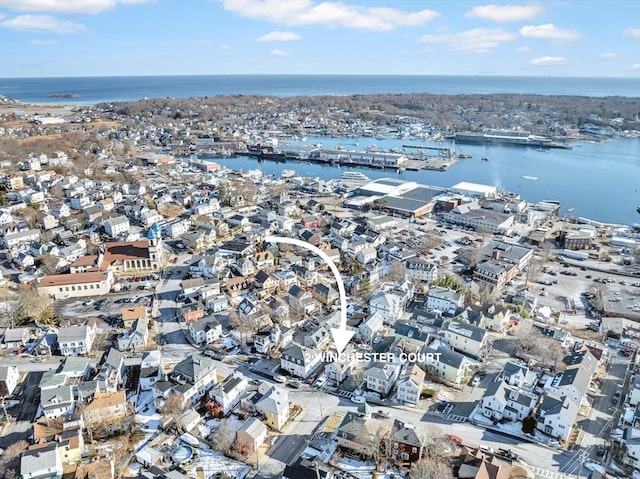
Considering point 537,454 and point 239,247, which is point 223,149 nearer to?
point 239,247

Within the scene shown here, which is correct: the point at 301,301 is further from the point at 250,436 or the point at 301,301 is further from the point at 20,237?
the point at 20,237

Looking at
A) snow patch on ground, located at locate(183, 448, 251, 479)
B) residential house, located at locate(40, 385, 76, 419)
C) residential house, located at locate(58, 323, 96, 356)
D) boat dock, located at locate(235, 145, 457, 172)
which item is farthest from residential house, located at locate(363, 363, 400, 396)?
boat dock, located at locate(235, 145, 457, 172)

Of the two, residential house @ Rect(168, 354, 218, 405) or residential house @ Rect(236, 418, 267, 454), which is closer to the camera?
residential house @ Rect(236, 418, 267, 454)

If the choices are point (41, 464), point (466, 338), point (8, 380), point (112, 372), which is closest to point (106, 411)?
point (112, 372)

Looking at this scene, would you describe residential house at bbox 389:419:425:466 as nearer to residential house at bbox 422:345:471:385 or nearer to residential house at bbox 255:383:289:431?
residential house at bbox 255:383:289:431

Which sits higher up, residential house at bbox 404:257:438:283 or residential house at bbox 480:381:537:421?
residential house at bbox 404:257:438:283

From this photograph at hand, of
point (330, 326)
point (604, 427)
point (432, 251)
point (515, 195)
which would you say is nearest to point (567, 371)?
point (604, 427)

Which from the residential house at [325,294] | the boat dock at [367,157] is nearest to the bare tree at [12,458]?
the residential house at [325,294]
